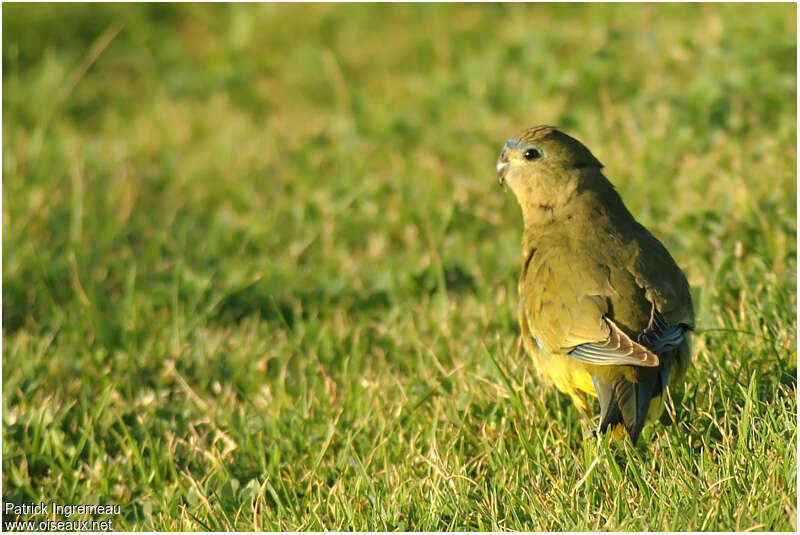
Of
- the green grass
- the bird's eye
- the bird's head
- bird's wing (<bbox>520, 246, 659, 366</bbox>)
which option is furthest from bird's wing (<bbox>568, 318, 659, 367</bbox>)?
the bird's eye

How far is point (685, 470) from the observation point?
3477 millimetres

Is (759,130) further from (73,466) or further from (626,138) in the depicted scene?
(73,466)

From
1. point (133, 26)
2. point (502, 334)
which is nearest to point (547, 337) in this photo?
point (502, 334)

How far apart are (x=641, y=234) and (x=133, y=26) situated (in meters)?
5.74

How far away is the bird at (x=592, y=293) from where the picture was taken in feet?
12.0

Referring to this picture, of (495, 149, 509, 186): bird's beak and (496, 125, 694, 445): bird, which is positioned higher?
(495, 149, 509, 186): bird's beak

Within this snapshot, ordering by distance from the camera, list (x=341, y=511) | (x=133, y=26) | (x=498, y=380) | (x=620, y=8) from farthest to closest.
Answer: (x=133, y=26) < (x=620, y=8) < (x=498, y=380) < (x=341, y=511)

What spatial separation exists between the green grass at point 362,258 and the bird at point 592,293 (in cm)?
18

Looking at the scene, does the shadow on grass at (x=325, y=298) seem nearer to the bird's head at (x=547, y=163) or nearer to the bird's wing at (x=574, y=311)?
the bird's head at (x=547, y=163)

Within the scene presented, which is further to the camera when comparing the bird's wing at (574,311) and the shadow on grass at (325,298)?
the shadow on grass at (325,298)

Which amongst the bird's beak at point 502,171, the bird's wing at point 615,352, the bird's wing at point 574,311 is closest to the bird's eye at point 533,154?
the bird's beak at point 502,171

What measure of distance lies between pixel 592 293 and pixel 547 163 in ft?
2.36

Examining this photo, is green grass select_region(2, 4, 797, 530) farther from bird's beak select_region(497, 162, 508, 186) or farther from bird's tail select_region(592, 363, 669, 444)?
bird's beak select_region(497, 162, 508, 186)

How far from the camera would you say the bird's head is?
436cm
